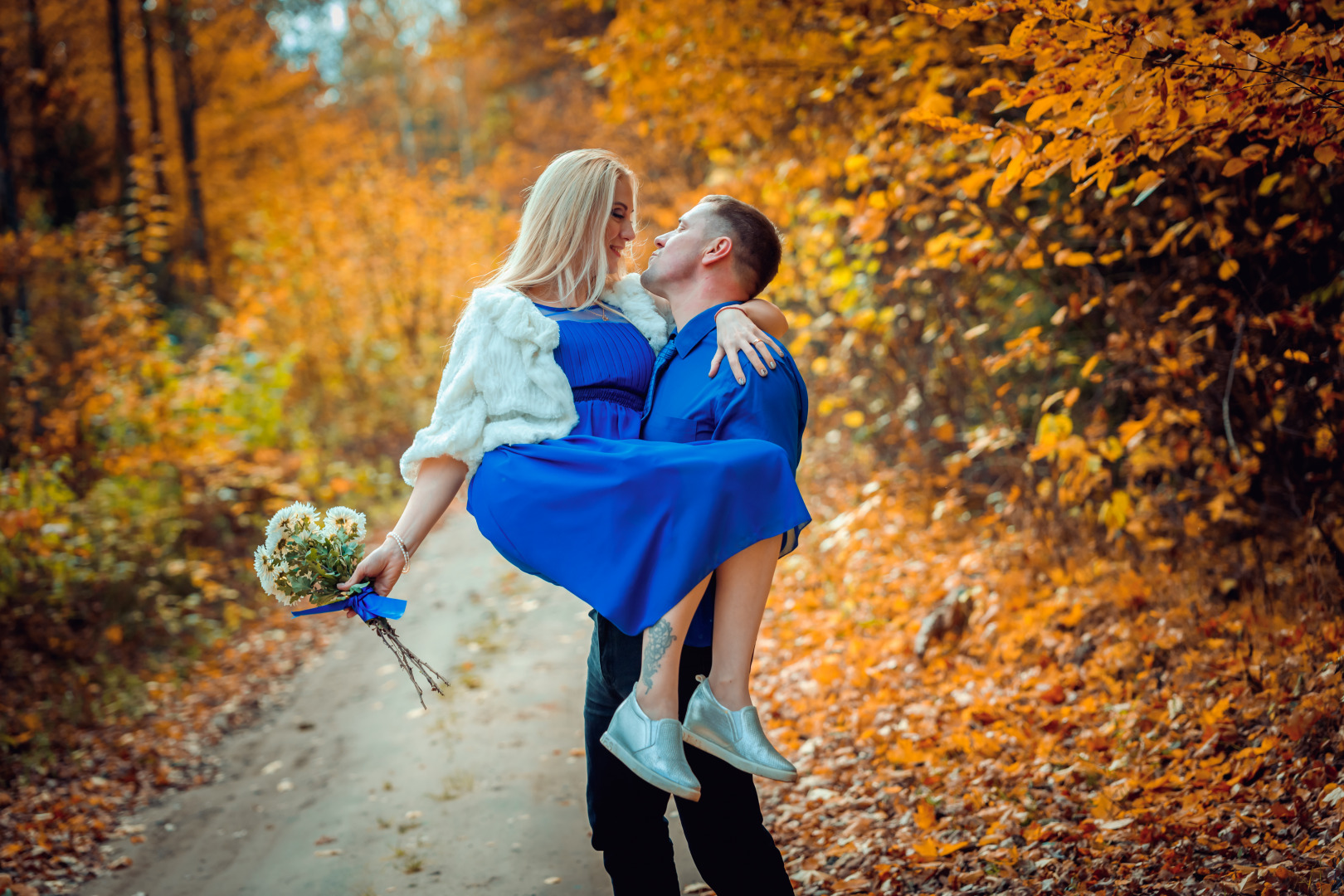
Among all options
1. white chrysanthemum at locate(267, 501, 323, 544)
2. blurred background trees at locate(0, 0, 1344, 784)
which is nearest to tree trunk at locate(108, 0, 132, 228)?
blurred background trees at locate(0, 0, 1344, 784)

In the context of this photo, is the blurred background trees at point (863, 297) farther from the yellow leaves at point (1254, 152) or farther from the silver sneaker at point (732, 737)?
the silver sneaker at point (732, 737)

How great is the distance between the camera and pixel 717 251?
91.7 inches

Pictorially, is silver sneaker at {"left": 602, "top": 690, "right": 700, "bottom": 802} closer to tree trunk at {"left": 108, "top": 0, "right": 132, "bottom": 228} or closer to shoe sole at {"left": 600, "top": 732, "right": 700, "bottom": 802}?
shoe sole at {"left": 600, "top": 732, "right": 700, "bottom": 802}

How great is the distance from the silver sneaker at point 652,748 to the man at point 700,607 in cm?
18

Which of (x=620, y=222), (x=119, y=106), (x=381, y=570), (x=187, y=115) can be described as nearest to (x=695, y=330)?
(x=620, y=222)

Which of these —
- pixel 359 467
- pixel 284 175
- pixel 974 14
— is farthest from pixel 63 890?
pixel 284 175

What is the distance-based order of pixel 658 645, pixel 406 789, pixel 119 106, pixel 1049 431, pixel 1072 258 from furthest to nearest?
pixel 119 106
pixel 406 789
pixel 1049 431
pixel 1072 258
pixel 658 645

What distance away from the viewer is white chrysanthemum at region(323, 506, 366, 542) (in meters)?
2.27

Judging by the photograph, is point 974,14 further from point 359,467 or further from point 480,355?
point 359,467

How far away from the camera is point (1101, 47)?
2359mm

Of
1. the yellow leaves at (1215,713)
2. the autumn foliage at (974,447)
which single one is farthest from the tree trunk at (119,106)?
the yellow leaves at (1215,713)

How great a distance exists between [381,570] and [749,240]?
121cm

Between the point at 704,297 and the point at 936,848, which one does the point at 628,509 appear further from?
the point at 936,848

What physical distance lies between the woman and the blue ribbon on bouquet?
0.14ft
